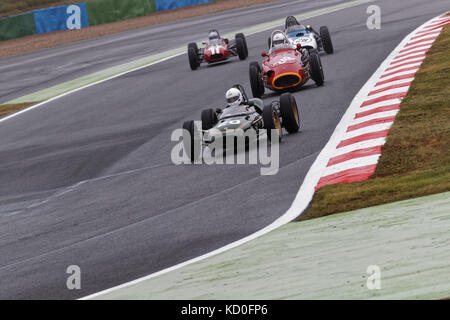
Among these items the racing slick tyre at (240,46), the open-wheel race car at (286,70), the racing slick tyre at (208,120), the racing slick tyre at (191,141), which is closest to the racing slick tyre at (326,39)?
the racing slick tyre at (240,46)

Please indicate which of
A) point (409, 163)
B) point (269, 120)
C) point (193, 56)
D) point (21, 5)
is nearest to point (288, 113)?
point (269, 120)

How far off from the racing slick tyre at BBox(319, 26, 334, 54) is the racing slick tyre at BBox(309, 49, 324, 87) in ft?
14.5

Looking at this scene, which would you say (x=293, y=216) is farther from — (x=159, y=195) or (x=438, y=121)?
(x=438, y=121)

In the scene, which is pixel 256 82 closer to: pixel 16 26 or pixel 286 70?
pixel 286 70

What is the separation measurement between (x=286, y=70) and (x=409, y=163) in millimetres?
7810

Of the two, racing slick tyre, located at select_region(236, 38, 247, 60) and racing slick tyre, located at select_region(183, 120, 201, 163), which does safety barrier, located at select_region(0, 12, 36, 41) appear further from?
racing slick tyre, located at select_region(183, 120, 201, 163)

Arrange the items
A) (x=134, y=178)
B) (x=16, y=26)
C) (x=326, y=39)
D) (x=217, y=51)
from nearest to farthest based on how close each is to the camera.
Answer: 1. (x=134, y=178)
2. (x=326, y=39)
3. (x=217, y=51)
4. (x=16, y=26)

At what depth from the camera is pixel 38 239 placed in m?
10.4

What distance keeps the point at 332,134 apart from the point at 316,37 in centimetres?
979

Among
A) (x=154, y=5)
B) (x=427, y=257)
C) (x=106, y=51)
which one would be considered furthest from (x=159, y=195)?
(x=154, y=5)

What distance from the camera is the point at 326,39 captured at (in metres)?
22.6

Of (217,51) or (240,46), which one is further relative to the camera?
(217,51)

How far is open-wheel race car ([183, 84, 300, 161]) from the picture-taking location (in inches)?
520

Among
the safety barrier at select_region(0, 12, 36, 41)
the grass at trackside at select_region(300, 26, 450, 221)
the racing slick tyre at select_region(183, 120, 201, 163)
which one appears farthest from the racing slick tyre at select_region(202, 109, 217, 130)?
the safety barrier at select_region(0, 12, 36, 41)
